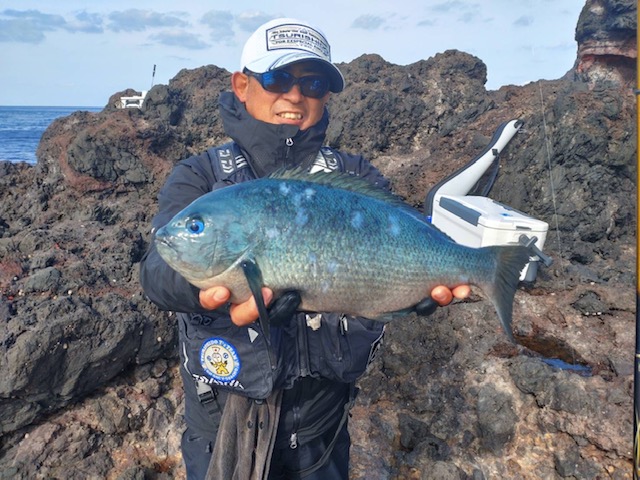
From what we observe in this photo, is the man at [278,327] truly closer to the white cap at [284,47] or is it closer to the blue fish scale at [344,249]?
the white cap at [284,47]

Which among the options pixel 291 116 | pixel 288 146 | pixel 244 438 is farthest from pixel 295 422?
pixel 291 116

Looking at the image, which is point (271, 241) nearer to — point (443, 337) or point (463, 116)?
point (443, 337)

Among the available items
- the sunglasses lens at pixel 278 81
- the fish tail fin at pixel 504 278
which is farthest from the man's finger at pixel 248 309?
the sunglasses lens at pixel 278 81

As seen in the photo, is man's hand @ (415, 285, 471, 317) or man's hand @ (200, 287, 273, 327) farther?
man's hand @ (415, 285, 471, 317)

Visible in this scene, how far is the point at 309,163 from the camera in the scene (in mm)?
2570

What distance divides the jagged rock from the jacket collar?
7.34 ft

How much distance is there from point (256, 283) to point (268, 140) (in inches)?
36.9

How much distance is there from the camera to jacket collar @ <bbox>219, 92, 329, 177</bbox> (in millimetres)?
2402

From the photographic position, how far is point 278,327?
226 centimetres

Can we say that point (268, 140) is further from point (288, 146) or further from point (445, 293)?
point (445, 293)

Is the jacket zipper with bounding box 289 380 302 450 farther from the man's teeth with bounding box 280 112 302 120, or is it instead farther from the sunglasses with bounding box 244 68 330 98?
the sunglasses with bounding box 244 68 330 98

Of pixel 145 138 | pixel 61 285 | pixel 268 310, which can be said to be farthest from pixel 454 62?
pixel 268 310

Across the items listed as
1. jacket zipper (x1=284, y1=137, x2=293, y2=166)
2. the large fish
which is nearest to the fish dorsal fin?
the large fish

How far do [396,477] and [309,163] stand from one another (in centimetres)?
269
